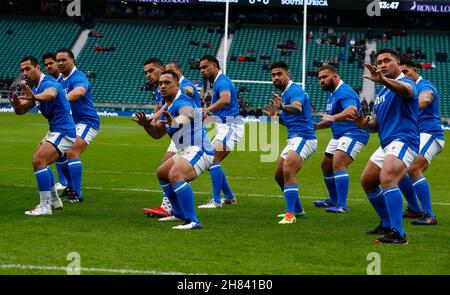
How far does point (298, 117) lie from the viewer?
11891 millimetres

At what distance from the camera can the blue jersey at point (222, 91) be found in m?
13.4

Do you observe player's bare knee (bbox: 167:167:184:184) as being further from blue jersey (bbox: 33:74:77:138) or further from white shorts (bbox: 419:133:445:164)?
white shorts (bbox: 419:133:445:164)

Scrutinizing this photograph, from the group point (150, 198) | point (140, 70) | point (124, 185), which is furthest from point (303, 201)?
point (140, 70)

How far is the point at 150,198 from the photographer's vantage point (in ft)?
45.7

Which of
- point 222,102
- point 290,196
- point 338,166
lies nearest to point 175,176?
point 290,196

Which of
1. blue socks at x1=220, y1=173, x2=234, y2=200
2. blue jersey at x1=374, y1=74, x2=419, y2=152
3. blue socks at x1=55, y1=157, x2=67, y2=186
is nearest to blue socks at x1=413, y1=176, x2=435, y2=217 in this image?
blue jersey at x1=374, y1=74, x2=419, y2=152

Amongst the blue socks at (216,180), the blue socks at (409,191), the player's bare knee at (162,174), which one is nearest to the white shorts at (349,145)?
→ the blue socks at (409,191)

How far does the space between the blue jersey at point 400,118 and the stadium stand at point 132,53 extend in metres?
41.2

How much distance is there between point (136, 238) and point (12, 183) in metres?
6.94

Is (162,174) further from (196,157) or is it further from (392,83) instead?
(392,83)

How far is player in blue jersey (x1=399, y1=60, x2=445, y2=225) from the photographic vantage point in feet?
37.9

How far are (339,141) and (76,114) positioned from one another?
15.5ft

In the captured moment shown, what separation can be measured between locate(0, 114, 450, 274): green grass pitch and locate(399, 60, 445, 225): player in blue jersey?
1.51 feet
